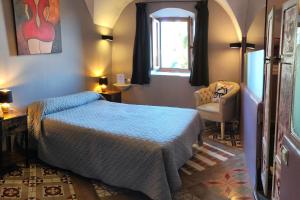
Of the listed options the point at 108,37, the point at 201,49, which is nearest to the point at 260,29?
the point at 201,49

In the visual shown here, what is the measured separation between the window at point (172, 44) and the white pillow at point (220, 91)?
880mm

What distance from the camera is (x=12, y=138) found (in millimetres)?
3627

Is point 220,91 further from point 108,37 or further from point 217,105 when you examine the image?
point 108,37

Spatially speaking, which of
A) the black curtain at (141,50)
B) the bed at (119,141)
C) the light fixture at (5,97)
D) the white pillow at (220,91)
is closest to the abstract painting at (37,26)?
the light fixture at (5,97)

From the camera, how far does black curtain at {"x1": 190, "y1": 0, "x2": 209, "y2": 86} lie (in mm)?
4820

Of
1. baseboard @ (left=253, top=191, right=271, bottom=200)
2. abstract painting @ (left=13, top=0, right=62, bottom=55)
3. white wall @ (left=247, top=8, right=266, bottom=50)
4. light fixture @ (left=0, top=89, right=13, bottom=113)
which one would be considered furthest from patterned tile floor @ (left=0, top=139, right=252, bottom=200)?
abstract painting @ (left=13, top=0, right=62, bottom=55)

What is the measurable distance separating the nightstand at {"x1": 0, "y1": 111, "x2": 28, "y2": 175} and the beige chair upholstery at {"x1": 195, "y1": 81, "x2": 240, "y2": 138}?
8.53ft

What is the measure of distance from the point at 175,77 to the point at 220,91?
965 mm

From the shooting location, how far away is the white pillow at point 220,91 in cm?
464

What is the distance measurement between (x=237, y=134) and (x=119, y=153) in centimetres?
249

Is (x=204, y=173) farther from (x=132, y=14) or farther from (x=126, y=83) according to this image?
(x=132, y=14)

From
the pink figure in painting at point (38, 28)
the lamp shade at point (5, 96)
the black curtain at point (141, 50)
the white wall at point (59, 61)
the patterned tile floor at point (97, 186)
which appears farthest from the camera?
the black curtain at point (141, 50)

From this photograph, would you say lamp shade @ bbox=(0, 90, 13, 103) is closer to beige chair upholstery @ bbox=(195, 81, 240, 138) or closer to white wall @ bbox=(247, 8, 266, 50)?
beige chair upholstery @ bbox=(195, 81, 240, 138)

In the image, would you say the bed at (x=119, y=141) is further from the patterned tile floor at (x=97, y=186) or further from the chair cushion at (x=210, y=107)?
the chair cushion at (x=210, y=107)
